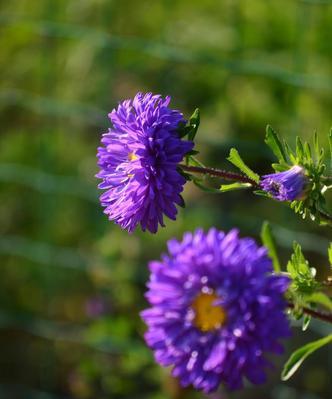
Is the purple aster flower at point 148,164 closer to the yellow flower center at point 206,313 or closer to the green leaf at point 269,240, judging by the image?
the yellow flower center at point 206,313

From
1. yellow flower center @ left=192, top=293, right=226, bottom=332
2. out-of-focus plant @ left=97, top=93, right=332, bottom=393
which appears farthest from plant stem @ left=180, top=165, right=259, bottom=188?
yellow flower center @ left=192, top=293, right=226, bottom=332

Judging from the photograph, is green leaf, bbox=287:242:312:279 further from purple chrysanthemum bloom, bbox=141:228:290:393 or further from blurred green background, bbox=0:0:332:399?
blurred green background, bbox=0:0:332:399

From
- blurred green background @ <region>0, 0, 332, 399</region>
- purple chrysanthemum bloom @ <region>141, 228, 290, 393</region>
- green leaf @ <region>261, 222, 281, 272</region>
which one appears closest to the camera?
purple chrysanthemum bloom @ <region>141, 228, 290, 393</region>

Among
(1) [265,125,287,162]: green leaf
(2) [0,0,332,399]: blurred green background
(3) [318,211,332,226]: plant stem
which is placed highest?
(1) [265,125,287,162]: green leaf

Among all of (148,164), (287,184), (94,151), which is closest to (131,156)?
(148,164)

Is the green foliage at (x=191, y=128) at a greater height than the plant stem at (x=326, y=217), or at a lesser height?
greater

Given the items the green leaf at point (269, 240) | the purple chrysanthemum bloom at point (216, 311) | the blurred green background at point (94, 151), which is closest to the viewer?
the purple chrysanthemum bloom at point (216, 311)

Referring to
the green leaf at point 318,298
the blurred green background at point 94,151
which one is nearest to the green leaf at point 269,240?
the green leaf at point 318,298
